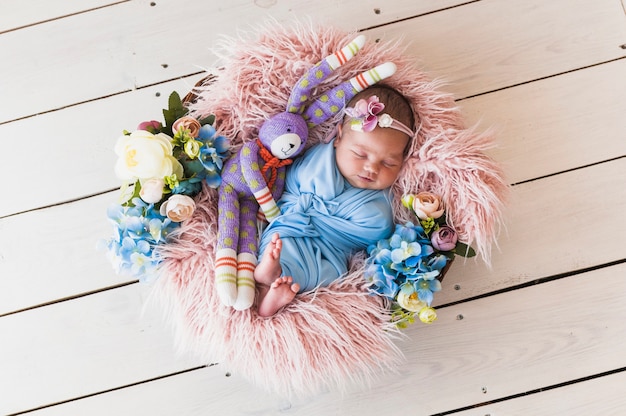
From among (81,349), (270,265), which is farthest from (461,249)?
(81,349)

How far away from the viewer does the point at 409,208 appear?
3.83 ft

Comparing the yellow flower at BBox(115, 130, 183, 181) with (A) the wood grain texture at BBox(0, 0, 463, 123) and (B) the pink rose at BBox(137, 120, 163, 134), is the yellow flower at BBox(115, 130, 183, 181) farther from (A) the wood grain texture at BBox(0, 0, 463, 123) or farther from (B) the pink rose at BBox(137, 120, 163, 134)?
(A) the wood grain texture at BBox(0, 0, 463, 123)

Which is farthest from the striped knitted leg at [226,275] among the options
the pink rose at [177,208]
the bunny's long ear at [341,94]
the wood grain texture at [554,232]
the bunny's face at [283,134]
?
the wood grain texture at [554,232]

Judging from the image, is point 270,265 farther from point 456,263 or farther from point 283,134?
point 456,263

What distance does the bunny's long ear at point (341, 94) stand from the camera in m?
1.13

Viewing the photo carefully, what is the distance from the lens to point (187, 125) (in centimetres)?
104

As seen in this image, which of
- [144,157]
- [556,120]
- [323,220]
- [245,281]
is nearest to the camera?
[144,157]

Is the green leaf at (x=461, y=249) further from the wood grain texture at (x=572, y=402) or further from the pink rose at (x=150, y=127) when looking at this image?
the pink rose at (x=150, y=127)

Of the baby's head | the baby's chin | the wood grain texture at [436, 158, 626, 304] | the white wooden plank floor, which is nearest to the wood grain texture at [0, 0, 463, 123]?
the white wooden plank floor

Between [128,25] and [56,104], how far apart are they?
274mm

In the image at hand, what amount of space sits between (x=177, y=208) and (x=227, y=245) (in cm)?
13

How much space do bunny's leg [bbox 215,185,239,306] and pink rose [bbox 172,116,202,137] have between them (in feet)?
0.48

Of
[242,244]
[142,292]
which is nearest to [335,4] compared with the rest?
[242,244]

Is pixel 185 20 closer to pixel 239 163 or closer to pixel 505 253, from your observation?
pixel 239 163
